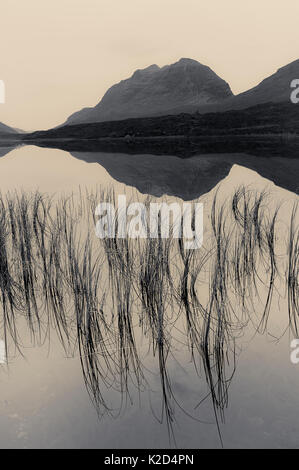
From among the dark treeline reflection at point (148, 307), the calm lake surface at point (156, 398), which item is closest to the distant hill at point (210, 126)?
the dark treeline reflection at point (148, 307)

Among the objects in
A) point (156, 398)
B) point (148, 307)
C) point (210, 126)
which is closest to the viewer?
point (156, 398)

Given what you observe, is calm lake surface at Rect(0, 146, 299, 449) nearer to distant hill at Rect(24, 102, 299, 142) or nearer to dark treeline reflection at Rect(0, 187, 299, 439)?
dark treeline reflection at Rect(0, 187, 299, 439)

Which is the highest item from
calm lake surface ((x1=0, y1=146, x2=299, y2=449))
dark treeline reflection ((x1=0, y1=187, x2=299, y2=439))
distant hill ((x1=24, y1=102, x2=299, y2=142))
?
distant hill ((x1=24, y1=102, x2=299, y2=142))

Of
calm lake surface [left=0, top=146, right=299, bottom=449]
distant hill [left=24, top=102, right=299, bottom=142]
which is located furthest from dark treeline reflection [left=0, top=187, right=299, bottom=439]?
distant hill [left=24, top=102, right=299, bottom=142]

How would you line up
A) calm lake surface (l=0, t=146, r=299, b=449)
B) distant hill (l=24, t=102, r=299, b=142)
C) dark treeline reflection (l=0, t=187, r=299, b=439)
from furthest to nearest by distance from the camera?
distant hill (l=24, t=102, r=299, b=142)
dark treeline reflection (l=0, t=187, r=299, b=439)
calm lake surface (l=0, t=146, r=299, b=449)

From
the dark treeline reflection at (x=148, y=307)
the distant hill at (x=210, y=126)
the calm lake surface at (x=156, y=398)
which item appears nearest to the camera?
the calm lake surface at (x=156, y=398)

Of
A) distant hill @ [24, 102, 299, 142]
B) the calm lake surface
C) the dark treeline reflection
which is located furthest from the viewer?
distant hill @ [24, 102, 299, 142]

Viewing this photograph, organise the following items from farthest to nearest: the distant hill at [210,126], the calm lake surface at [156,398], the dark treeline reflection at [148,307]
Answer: the distant hill at [210,126] < the dark treeline reflection at [148,307] < the calm lake surface at [156,398]

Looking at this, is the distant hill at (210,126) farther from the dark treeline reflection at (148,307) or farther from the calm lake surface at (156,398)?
the calm lake surface at (156,398)

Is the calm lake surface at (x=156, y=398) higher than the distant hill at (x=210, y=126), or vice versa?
the distant hill at (x=210, y=126)

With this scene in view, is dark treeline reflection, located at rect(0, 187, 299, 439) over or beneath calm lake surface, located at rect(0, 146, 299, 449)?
over

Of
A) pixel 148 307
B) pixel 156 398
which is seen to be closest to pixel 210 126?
pixel 148 307

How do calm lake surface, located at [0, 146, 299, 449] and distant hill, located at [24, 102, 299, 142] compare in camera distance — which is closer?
calm lake surface, located at [0, 146, 299, 449]

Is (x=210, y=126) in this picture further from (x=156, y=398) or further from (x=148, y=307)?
(x=156, y=398)
